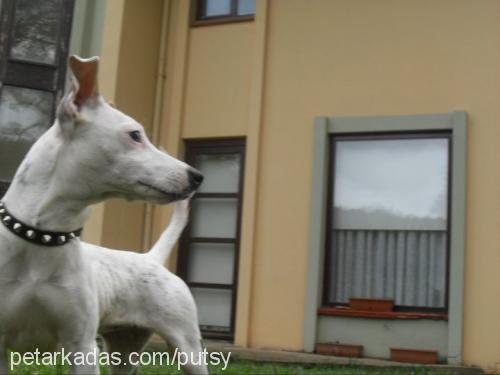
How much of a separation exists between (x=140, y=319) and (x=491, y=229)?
576 centimetres

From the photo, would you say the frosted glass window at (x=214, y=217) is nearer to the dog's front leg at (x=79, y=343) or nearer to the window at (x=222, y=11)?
the window at (x=222, y=11)

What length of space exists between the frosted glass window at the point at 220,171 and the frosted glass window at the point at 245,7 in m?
1.95

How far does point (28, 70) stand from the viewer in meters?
10.9

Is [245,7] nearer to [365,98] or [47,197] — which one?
[365,98]

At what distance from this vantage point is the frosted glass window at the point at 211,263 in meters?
10.6

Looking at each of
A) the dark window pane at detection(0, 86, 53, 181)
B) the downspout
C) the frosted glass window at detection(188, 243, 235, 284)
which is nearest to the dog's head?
the frosted glass window at detection(188, 243, 235, 284)

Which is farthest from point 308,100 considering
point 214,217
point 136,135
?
point 136,135

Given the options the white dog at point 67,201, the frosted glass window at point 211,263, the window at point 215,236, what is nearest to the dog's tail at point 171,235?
the white dog at point 67,201

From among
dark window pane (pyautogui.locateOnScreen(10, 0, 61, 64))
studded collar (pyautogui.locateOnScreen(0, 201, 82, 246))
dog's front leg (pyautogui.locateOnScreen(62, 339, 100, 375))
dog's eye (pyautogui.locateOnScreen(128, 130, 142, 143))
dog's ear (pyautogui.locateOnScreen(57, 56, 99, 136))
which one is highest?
dark window pane (pyautogui.locateOnScreen(10, 0, 61, 64))

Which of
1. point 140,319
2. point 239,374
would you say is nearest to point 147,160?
point 140,319

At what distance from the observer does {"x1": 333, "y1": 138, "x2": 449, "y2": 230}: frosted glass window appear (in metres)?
9.48

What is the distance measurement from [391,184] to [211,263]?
262 centimetres

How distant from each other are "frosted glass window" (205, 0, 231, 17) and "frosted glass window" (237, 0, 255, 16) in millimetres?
166

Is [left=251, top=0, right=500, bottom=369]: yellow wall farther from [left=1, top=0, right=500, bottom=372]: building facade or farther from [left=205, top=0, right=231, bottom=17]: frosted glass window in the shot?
[left=205, top=0, right=231, bottom=17]: frosted glass window
